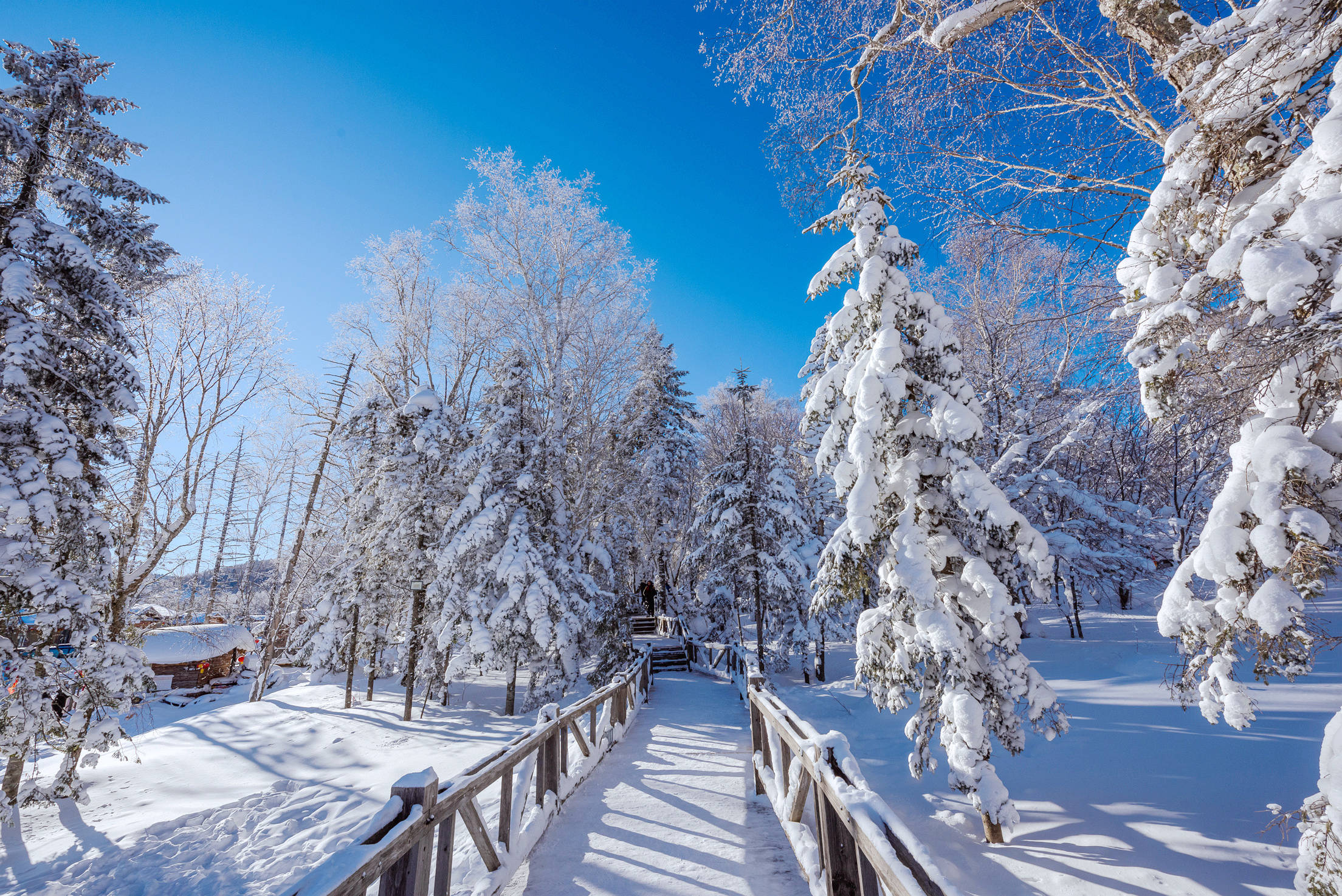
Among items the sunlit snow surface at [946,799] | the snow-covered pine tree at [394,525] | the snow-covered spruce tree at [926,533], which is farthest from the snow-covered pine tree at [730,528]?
the snow-covered spruce tree at [926,533]

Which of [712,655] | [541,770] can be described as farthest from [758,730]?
[712,655]

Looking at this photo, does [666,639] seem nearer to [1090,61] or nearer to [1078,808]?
[1078,808]

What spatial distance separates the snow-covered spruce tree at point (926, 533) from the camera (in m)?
6.16

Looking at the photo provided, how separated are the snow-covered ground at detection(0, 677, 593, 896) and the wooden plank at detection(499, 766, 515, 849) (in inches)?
32.5

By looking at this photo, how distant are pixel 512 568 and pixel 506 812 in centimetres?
903

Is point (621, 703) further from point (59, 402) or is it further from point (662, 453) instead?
point (662, 453)

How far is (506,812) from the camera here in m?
4.95

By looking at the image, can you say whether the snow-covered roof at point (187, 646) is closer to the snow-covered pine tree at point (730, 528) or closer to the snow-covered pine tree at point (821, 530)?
the snow-covered pine tree at point (730, 528)

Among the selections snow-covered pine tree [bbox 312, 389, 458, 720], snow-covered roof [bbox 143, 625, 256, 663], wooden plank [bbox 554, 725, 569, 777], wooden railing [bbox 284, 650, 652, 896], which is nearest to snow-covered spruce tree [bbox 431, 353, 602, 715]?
snow-covered pine tree [bbox 312, 389, 458, 720]

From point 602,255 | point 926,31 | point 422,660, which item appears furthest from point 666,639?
point 926,31

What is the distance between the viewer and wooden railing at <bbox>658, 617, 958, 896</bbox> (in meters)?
2.36

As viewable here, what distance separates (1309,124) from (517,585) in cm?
1402

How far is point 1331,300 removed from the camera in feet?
7.27

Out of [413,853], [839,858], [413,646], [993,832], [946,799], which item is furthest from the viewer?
[413,646]
